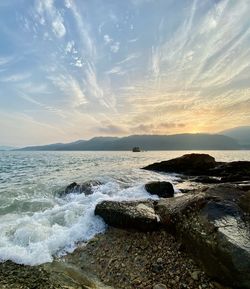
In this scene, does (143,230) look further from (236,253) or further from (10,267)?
(10,267)

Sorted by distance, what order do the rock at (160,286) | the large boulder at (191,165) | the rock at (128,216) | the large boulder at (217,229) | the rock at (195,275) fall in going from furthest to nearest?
the large boulder at (191,165) < the rock at (128,216) < the rock at (195,275) < the rock at (160,286) < the large boulder at (217,229)

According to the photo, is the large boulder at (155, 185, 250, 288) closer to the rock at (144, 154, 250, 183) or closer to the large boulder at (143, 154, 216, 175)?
the rock at (144, 154, 250, 183)

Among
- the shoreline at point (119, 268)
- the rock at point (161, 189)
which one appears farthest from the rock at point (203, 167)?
the shoreline at point (119, 268)

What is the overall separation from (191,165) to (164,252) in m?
31.3

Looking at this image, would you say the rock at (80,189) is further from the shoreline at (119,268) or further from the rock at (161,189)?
the shoreline at (119,268)

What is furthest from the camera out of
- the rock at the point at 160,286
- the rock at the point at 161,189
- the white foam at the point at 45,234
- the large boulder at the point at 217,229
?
the rock at the point at 161,189

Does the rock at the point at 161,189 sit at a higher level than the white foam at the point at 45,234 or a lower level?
higher

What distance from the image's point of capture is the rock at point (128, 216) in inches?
383

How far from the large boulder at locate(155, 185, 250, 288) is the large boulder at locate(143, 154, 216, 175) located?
27632mm

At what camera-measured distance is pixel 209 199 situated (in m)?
8.98

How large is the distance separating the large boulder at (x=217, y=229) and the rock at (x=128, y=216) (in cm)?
50

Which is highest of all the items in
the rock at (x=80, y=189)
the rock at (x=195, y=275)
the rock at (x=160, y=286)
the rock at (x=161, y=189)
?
the rock at (x=161, y=189)

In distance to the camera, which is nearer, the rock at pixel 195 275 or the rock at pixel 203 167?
the rock at pixel 195 275

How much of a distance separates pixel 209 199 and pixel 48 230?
6.50 m
